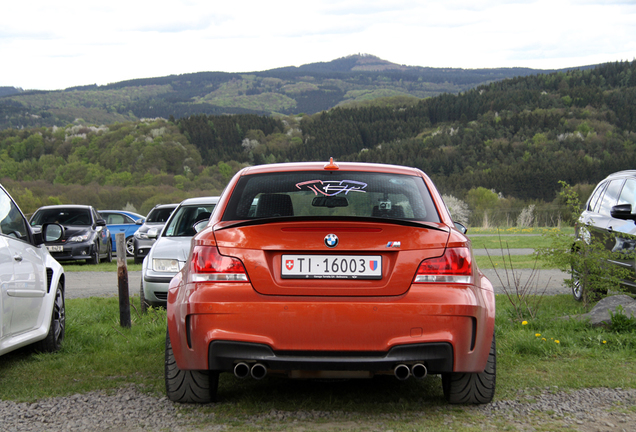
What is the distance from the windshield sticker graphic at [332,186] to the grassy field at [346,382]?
1392 mm

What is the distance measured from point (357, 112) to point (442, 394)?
501 ft

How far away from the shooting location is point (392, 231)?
3.74 m

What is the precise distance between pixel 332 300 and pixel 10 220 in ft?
10.6

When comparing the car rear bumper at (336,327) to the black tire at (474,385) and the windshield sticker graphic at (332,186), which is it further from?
the windshield sticker graphic at (332,186)

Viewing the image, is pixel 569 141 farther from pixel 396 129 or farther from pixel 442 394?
pixel 442 394

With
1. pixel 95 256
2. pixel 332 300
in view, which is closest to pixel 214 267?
pixel 332 300

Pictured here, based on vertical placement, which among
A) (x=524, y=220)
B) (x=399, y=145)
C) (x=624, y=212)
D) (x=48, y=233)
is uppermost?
(x=48, y=233)

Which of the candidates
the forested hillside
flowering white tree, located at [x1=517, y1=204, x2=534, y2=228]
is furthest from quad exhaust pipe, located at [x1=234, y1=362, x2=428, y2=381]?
the forested hillside

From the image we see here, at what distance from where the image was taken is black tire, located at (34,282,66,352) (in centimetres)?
600

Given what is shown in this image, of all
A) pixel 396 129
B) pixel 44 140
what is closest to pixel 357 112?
pixel 396 129

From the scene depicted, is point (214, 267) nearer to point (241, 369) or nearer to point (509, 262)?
point (241, 369)

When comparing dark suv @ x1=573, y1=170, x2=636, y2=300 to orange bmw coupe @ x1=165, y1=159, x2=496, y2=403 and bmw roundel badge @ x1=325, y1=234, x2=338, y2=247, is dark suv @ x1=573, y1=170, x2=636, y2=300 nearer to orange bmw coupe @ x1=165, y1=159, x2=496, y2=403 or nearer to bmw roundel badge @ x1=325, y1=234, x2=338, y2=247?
orange bmw coupe @ x1=165, y1=159, x2=496, y2=403

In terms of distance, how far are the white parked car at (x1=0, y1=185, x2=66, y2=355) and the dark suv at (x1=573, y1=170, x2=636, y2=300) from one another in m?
5.90

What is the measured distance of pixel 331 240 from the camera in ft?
12.2
